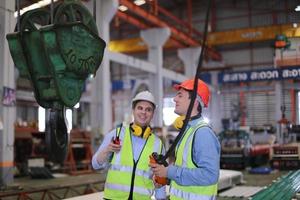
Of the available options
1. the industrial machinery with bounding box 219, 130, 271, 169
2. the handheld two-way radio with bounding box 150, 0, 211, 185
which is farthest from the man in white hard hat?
the industrial machinery with bounding box 219, 130, 271, 169

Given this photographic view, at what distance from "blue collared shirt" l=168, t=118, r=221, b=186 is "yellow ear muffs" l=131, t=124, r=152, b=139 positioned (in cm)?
68

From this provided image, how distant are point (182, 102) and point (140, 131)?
25.4 inches

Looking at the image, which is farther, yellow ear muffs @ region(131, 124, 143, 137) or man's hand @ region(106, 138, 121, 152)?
yellow ear muffs @ region(131, 124, 143, 137)

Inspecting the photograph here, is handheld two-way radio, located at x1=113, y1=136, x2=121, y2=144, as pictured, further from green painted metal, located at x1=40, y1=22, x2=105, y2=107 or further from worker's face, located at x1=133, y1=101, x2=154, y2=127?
green painted metal, located at x1=40, y1=22, x2=105, y2=107

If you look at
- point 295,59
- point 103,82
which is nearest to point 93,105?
point 103,82

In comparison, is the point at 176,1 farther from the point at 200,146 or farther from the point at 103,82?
the point at 200,146

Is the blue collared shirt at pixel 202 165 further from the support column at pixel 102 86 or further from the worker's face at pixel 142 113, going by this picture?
the support column at pixel 102 86

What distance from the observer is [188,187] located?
2631mm

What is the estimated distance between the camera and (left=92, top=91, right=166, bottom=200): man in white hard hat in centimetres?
318

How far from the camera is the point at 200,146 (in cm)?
256

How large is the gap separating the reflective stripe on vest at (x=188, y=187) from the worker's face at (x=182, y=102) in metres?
0.13

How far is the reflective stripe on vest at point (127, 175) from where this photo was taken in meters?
3.19

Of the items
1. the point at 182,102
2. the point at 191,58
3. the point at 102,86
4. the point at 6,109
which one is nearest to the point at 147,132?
the point at 182,102

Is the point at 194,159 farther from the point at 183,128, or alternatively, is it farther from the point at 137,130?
the point at 137,130
